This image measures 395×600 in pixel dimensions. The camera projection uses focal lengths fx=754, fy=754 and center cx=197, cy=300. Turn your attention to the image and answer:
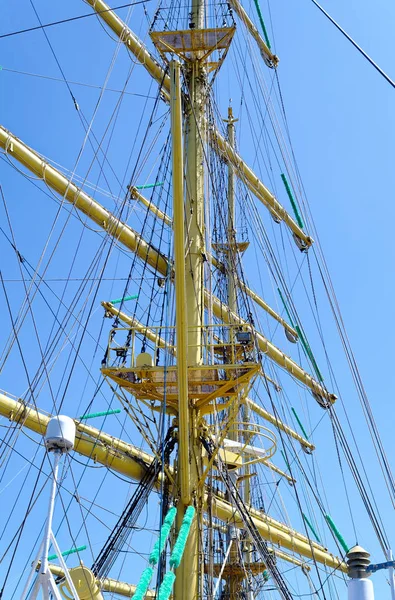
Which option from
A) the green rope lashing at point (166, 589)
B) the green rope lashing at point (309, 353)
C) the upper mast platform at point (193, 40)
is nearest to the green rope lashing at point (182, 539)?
the green rope lashing at point (166, 589)

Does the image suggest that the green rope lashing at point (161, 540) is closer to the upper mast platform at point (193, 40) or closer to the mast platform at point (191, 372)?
the mast platform at point (191, 372)

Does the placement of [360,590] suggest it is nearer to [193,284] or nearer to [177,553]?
[177,553]

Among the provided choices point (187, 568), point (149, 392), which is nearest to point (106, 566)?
point (187, 568)

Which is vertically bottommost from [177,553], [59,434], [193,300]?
[59,434]

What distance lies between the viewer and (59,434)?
5.23m

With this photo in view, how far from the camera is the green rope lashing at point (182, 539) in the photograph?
8.12 metres

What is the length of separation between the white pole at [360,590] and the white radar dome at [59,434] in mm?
2135

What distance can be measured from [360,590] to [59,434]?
2.25 metres

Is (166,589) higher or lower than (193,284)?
lower

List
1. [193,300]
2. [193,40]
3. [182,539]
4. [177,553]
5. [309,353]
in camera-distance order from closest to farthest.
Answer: [177,553] → [182,539] → [193,300] → [193,40] → [309,353]

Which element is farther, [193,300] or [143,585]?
[193,300]

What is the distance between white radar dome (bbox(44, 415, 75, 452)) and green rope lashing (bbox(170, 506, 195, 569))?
3.39m

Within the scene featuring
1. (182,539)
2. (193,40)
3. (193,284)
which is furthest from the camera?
(193,40)

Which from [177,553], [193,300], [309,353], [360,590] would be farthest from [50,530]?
[309,353]
